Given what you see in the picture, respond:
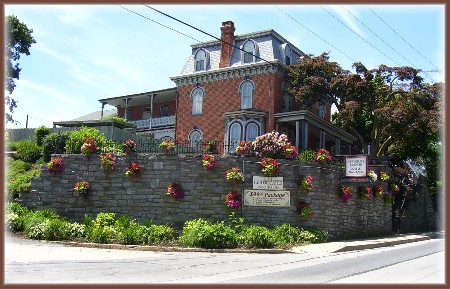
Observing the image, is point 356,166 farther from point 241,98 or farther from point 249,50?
point 249,50

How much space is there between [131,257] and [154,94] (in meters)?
25.5

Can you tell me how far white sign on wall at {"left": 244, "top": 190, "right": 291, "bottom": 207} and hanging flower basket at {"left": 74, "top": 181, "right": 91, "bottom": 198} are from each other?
615 centimetres

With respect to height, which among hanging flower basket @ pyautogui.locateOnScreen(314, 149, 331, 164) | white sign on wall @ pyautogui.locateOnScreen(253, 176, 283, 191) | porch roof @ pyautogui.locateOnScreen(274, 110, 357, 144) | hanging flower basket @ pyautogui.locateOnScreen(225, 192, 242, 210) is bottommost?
hanging flower basket @ pyautogui.locateOnScreen(225, 192, 242, 210)

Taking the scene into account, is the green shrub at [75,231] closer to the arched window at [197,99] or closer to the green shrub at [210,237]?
the green shrub at [210,237]

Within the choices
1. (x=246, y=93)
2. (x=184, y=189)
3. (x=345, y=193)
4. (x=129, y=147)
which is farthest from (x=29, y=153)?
(x=345, y=193)

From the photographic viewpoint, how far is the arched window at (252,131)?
97.3 ft

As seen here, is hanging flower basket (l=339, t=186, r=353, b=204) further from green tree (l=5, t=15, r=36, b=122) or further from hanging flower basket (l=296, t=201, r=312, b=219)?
green tree (l=5, t=15, r=36, b=122)

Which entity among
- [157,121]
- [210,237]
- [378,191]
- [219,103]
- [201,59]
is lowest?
[210,237]

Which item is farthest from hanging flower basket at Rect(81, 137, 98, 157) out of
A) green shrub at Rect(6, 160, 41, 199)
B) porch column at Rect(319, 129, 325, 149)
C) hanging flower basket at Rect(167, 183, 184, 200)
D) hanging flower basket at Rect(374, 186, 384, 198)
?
porch column at Rect(319, 129, 325, 149)

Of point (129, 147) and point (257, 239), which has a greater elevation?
point (129, 147)

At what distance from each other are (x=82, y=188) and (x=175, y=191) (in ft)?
12.2

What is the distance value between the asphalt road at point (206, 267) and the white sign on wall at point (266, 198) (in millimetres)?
3571

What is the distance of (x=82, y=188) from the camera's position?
18.2 metres

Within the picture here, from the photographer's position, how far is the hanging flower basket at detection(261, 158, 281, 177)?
1745 centimetres
